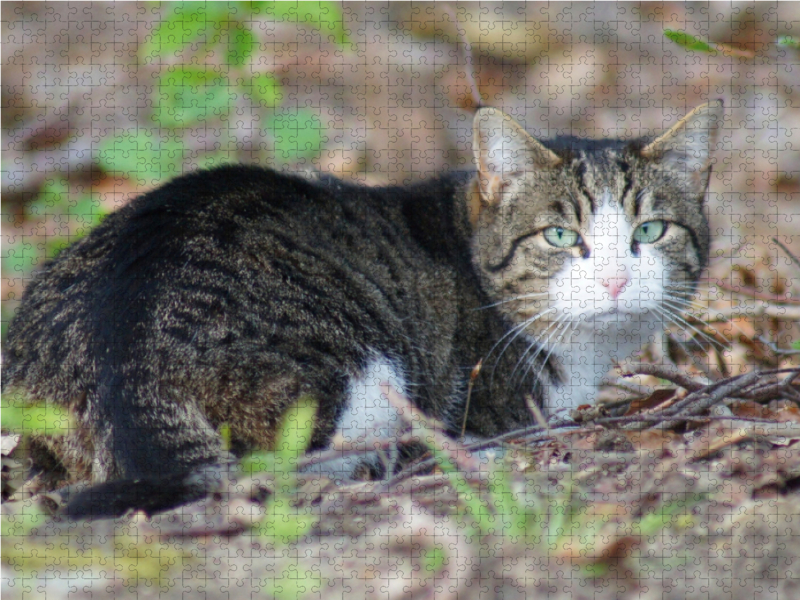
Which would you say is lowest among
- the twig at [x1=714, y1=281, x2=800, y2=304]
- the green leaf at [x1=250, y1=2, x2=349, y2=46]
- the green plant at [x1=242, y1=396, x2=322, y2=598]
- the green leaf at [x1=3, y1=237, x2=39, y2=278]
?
the green plant at [x1=242, y1=396, x2=322, y2=598]

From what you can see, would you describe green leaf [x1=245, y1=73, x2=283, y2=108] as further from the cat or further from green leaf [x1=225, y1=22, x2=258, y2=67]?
the cat

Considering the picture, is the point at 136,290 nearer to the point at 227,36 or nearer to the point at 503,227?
the point at 503,227

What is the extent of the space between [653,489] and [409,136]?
4798 millimetres

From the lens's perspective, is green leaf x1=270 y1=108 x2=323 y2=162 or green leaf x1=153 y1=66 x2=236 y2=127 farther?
green leaf x1=270 y1=108 x2=323 y2=162

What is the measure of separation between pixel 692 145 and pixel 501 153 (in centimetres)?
78

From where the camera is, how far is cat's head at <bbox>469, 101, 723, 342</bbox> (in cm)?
329

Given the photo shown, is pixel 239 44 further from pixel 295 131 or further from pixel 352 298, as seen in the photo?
pixel 352 298

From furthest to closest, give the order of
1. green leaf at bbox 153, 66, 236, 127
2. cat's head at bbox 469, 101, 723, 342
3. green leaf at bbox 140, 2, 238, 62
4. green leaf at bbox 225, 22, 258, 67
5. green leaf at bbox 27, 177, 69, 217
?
green leaf at bbox 27, 177, 69, 217 → green leaf at bbox 153, 66, 236, 127 → green leaf at bbox 225, 22, 258, 67 → green leaf at bbox 140, 2, 238, 62 → cat's head at bbox 469, 101, 723, 342

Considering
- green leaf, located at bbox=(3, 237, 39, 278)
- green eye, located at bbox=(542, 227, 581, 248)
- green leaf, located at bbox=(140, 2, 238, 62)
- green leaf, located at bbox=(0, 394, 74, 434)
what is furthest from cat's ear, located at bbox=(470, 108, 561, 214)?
green leaf, located at bbox=(3, 237, 39, 278)

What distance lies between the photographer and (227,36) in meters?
4.43

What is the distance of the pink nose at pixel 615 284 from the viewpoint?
10.4 feet

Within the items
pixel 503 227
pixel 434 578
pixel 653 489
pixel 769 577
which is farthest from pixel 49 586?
pixel 503 227

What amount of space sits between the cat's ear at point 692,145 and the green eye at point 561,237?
49 cm

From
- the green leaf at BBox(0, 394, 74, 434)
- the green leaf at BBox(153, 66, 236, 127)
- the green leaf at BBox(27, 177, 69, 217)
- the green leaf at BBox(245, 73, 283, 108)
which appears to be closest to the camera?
the green leaf at BBox(0, 394, 74, 434)
